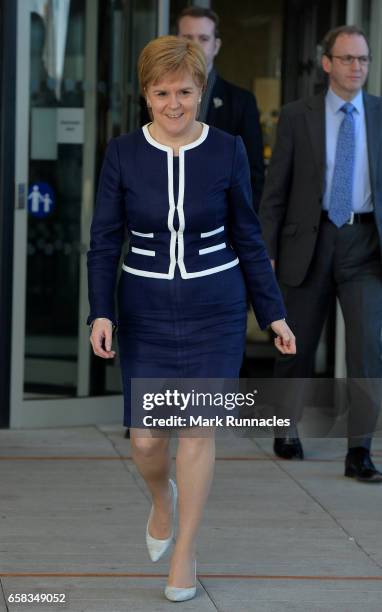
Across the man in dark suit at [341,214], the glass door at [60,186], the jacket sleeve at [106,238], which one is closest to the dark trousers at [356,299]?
the man in dark suit at [341,214]

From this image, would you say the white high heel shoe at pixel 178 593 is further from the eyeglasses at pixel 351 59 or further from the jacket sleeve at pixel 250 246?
the eyeglasses at pixel 351 59

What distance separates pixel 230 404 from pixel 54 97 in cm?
309

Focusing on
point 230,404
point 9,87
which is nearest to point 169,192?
point 230,404

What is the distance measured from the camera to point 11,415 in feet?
24.1

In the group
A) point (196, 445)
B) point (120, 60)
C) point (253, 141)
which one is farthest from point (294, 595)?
point (120, 60)

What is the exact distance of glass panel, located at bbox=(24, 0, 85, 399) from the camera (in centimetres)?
727

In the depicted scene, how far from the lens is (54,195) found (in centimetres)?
739

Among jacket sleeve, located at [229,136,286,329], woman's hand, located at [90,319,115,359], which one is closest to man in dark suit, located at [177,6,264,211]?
jacket sleeve, located at [229,136,286,329]

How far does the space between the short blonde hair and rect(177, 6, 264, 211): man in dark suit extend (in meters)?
2.36

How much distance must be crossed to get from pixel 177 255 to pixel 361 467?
2214 millimetres

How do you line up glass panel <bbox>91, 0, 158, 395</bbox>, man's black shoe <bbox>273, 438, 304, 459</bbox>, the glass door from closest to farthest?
man's black shoe <bbox>273, 438, 304, 459</bbox> < the glass door < glass panel <bbox>91, 0, 158, 395</bbox>

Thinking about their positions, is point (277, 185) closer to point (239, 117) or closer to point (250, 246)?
point (239, 117)

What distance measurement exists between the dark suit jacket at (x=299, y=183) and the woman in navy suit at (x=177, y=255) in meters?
1.90

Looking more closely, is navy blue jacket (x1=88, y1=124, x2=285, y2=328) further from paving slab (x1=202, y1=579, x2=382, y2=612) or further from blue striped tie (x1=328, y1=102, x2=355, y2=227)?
blue striped tie (x1=328, y1=102, x2=355, y2=227)
